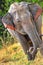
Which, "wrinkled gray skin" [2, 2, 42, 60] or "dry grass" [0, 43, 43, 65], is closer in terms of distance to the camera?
"wrinkled gray skin" [2, 2, 42, 60]

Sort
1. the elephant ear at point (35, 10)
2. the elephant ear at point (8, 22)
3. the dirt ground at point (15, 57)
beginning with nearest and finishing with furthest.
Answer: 1. the elephant ear at point (8, 22)
2. the elephant ear at point (35, 10)
3. the dirt ground at point (15, 57)

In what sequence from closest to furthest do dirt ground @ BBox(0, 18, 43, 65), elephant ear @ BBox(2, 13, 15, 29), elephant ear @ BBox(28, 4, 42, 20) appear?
elephant ear @ BBox(2, 13, 15, 29)
elephant ear @ BBox(28, 4, 42, 20)
dirt ground @ BBox(0, 18, 43, 65)

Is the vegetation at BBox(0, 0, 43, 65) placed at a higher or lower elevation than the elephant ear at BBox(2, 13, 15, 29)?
lower

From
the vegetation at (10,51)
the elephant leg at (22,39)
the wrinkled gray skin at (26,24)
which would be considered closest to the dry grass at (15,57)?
the vegetation at (10,51)

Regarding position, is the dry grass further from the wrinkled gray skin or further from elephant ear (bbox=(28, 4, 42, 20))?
elephant ear (bbox=(28, 4, 42, 20))

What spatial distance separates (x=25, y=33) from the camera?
4406mm

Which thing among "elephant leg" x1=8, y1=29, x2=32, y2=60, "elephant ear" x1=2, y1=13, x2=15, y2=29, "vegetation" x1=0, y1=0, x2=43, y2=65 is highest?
"elephant ear" x1=2, y1=13, x2=15, y2=29

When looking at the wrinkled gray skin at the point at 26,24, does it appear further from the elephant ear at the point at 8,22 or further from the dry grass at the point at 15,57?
the dry grass at the point at 15,57

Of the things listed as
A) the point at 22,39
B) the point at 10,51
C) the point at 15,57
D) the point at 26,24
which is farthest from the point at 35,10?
the point at 10,51

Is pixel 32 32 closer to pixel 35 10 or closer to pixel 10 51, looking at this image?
pixel 35 10

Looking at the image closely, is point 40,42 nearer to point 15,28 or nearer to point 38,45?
point 38,45

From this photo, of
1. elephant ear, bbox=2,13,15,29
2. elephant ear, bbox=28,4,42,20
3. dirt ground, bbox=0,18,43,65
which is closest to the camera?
elephant ear, bbox=2,13,15,29

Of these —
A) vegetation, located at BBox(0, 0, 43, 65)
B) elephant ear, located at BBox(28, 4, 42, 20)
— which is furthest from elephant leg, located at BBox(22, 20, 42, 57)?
vegetation, located at BBox(0, 0, 43, 65)

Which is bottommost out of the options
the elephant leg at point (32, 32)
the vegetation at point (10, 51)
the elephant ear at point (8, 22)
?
the vegetation at point (10, 51)
